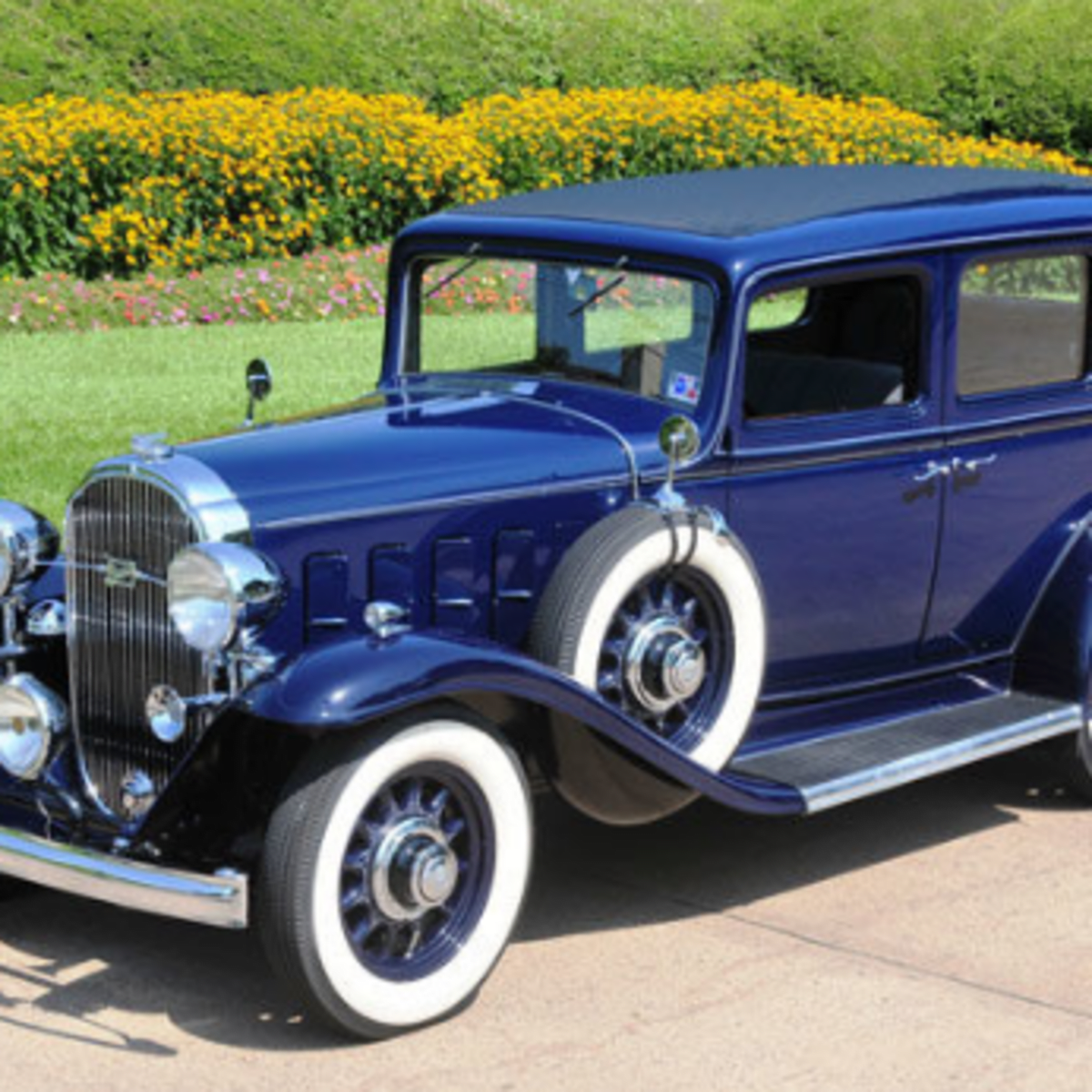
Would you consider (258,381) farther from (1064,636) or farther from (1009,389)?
(1064,636)

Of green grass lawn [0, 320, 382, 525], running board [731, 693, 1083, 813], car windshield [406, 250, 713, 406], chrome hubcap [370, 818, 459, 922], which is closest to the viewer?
chrome hubcap [370, 818, 459, 922]

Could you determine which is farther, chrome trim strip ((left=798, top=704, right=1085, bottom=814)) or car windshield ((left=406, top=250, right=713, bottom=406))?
car windshield ((left=406, top=250, right=713, bottom=406))

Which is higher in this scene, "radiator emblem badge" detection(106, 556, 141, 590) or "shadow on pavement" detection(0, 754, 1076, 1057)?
"radiator emblem badge" detection(106, 556, 141, 590)

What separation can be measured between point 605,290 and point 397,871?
1780 mm

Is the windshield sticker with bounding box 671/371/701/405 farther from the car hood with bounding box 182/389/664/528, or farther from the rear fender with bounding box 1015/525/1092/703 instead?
the rear fender with bounding box 1015/525/1092/703

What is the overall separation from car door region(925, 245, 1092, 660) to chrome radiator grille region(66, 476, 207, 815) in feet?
6.85

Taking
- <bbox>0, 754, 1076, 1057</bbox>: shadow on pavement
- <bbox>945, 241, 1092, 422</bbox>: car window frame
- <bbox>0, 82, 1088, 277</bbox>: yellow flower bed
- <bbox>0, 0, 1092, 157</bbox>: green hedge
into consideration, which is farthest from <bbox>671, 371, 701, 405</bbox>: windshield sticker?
<bbox>0, 0, 1092, 157</bbox>: green hedge

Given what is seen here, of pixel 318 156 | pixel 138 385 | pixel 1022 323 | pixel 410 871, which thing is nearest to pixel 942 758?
pixel 1022 323

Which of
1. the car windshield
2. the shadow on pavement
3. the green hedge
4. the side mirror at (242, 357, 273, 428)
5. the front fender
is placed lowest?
the shadow on pavement

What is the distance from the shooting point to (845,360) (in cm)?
550

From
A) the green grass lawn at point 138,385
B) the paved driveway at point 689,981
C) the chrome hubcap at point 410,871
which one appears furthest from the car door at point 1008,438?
the green grass lawn at point 138,385

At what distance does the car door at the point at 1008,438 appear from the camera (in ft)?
18.0

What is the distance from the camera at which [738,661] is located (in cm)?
490

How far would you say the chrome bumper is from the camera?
3.99 meters
